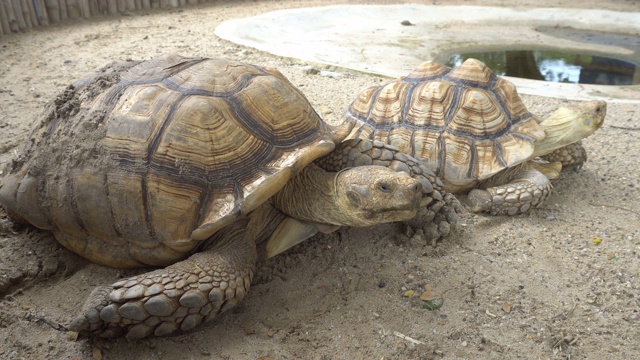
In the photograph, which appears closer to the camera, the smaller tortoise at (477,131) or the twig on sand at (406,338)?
the twig on sand at (406,338)

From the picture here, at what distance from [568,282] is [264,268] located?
4.97ft

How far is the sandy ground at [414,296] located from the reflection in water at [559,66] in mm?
3550

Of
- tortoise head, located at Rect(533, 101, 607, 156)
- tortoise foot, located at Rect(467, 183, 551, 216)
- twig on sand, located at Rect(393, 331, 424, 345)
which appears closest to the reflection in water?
tortoise head, located at Rect(533, 101, 607, 156)

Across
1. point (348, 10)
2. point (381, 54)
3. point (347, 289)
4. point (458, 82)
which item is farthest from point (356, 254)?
point (348, 10)

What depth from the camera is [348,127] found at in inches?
113

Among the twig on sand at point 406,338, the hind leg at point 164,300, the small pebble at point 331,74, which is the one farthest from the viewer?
the small pebble at point 331,74

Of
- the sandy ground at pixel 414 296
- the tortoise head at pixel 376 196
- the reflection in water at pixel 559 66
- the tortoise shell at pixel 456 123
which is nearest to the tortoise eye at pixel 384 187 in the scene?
the tortoise head at pixel 376 196

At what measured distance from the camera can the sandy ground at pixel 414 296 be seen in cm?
216

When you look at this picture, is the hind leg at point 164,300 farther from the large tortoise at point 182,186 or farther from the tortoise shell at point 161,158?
the tortoise shell at point 161,158

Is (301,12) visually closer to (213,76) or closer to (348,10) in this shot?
(348,10)

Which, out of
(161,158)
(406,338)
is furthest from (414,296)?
(161,158)

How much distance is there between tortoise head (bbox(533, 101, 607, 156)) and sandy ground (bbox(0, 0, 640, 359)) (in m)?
0.34

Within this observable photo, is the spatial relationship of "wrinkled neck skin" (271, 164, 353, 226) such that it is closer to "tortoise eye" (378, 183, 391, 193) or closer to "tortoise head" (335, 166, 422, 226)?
"tortoise head" (335, 166, 422, 226)

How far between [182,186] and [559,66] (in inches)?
261
